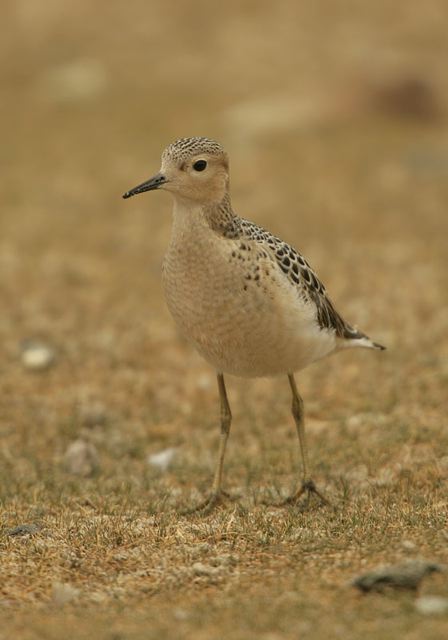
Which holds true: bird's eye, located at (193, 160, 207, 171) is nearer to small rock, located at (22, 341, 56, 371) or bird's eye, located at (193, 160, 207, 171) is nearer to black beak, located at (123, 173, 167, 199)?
black beak, located at (123, 173, 167, 199)

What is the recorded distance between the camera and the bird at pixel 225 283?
6.73 metres

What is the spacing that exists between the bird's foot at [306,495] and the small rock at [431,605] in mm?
2241

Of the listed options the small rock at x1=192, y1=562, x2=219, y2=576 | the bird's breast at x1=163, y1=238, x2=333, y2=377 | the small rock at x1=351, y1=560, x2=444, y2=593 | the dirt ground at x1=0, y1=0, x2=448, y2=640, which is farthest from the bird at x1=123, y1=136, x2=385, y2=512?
the small rock at x1=351, y1=560, x2=444, y2=593

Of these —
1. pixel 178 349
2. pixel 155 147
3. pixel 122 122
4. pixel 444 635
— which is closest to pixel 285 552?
pixel 444 635

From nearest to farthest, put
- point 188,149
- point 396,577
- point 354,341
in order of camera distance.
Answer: point 396,577
point 188,149
point 354,341

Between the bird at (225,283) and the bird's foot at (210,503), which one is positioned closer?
the bird at (225,283)

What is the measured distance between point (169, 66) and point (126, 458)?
65.4 ft

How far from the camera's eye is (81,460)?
8727 mm

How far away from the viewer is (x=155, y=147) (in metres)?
20.9

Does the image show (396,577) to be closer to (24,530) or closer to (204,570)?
(204,570)

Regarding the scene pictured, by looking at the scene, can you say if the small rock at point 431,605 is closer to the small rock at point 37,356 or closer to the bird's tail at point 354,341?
the bird's tail at point 354,341

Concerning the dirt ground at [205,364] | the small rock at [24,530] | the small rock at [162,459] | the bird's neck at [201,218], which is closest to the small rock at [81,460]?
the dirt ground at [205,364]

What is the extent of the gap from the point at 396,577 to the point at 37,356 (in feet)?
22.3

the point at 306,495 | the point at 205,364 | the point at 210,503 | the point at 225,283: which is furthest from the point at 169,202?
the point at 225,283
